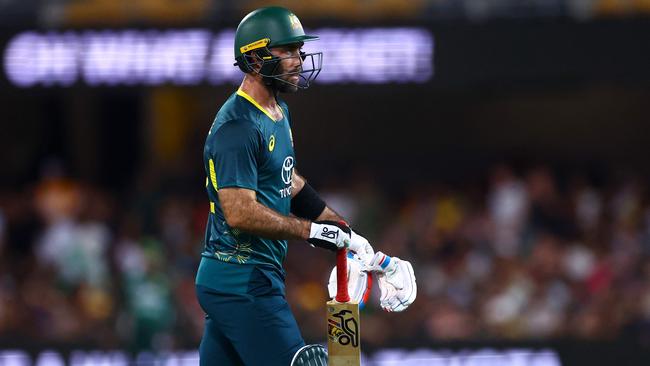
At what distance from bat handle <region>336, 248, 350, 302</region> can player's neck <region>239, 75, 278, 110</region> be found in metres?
0.62

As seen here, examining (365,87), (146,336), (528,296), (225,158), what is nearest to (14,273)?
(146,336)

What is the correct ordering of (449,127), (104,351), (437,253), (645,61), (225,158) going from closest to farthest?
(225,158), (104,351), (645,61), (437,253), (449,127)

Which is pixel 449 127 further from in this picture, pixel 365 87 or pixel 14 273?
pixel 14 273

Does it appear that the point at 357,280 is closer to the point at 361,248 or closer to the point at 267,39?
the point at 361,248

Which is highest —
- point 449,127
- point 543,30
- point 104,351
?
point 543,30

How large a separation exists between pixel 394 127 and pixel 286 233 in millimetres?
9040

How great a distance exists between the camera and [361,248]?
16.3 feet

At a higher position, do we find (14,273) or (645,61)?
(645,61)

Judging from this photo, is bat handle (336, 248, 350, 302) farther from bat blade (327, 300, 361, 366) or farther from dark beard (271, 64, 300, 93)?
dark beard (271, 64, 300, 93)

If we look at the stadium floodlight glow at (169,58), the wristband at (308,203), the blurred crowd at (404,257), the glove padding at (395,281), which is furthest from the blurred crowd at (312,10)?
the glove padding at (395,281)

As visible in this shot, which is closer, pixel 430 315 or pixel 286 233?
pixel 286 233

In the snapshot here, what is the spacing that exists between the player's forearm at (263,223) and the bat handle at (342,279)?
17 centimetres

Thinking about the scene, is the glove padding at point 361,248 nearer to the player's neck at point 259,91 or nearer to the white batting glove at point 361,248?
the white batting glove at point 361,248

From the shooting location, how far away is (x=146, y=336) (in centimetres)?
969
